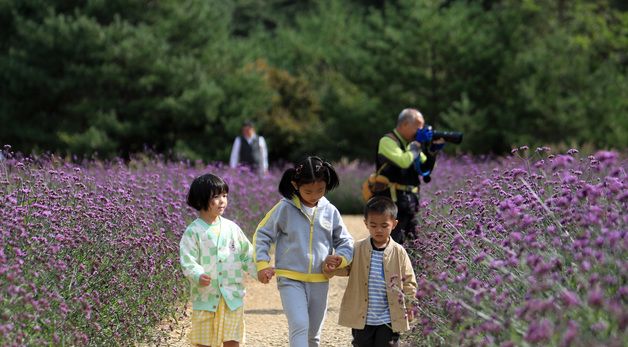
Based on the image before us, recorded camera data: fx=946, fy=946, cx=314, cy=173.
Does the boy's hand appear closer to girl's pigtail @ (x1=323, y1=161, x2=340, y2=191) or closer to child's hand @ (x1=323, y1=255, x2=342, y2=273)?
child's hand @ (x1=323, y1=255, x2=342, y2=273)

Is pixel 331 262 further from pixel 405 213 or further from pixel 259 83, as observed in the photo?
pixel 259 83

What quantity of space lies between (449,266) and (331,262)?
0.60m

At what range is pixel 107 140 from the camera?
2141cm

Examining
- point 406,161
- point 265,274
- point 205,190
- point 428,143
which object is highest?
point 428,143

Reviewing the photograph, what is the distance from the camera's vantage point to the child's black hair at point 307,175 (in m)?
4.92

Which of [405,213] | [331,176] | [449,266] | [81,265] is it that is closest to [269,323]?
[405,213]

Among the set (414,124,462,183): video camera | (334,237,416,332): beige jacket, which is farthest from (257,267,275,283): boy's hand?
(414,124,462,183): video camera

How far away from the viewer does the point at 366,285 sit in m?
4.91

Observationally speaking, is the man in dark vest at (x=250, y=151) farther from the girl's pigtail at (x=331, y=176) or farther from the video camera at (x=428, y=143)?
the girl's pigtail at (x=331, y=176)

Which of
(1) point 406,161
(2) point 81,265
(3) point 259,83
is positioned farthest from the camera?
(3) point 259,83

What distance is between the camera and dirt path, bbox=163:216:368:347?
6.64m

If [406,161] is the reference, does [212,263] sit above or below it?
below

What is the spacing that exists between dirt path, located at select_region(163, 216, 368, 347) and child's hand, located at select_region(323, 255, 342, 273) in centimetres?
147

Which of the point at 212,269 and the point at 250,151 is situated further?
the point at 250,151
